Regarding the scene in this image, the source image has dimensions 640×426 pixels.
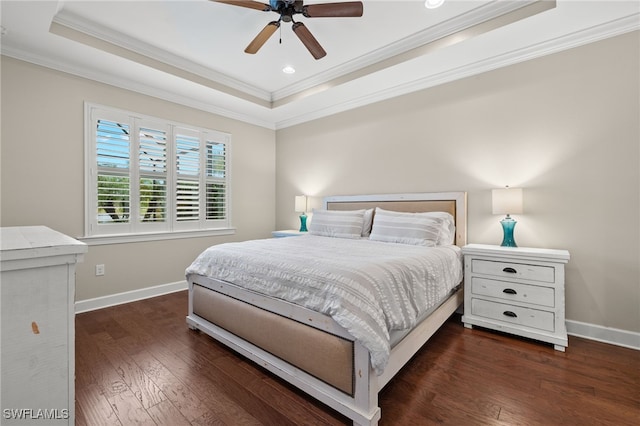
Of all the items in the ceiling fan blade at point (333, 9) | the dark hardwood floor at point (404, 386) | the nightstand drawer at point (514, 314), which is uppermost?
the ceiling fan blade at point (333, 9)

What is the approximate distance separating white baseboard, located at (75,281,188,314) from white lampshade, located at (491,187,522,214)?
152 inches

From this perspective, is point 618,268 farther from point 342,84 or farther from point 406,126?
point 342,84

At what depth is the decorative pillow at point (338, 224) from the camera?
335cm

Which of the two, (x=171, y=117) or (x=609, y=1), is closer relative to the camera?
(x=609, y=1)

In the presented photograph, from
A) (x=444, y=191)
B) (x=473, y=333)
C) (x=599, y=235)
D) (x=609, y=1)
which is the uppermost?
(x=609, y=1)

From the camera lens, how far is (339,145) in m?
4.22

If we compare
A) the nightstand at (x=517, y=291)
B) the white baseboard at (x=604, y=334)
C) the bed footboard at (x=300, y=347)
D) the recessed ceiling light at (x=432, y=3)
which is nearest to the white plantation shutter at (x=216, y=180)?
the bed footboard at (x=300, y=347)

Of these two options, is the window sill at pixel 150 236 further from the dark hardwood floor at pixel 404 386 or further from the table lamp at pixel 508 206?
the table lamp at pixel 508 206

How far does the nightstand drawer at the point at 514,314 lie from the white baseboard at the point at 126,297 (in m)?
3.54

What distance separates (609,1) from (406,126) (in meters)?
1.85

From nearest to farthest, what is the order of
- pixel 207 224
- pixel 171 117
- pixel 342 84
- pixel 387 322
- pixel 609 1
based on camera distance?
pixel 387 322 → pixel 609 1 → pixel 342 84 → pixel 171 117 → pixel 207 224

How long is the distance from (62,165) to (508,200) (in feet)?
14.4


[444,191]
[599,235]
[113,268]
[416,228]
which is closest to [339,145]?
[444,191]

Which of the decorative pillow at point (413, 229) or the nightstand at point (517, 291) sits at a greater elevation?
the decorative pillow at point (413, 229)
